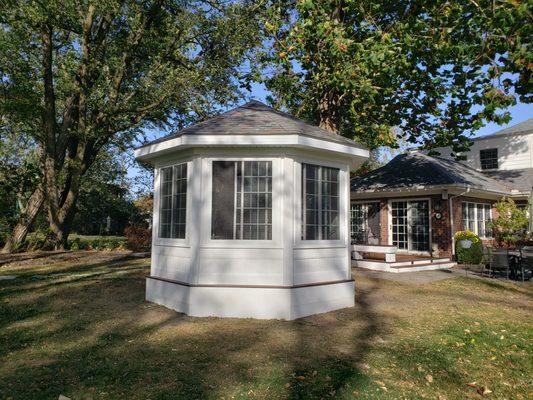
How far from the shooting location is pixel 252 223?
23.6 feet

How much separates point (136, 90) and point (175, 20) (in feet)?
11.6

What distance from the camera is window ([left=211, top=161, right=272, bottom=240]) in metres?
7.16

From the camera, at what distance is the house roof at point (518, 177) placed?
18069 millimetres

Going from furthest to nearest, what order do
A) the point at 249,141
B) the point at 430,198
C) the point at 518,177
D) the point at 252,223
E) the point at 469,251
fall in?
the point at 518,177 < the point at 430,198 < the point at 469,251 < the point at 252,223 < the point at 249,141

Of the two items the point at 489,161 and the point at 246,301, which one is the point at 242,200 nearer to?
the point at 246,301

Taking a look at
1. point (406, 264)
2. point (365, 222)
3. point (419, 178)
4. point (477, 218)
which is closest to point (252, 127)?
point (406, 264)

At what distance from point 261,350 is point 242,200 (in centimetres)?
279

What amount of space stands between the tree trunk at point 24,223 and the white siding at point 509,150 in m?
21.3

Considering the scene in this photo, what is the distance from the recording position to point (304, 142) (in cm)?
695

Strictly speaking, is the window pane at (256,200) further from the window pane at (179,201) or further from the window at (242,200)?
the window pane at (179,201)

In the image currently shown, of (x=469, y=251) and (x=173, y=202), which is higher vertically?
(x=173, y=202)

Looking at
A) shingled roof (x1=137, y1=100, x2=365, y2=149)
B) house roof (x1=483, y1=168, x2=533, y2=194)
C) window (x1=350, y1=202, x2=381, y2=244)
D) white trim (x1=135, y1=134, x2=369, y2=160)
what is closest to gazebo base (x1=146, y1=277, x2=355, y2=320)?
white trim (x1=135, y1=134, x2=369, y2=160)

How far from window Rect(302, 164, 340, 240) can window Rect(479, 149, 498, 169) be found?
17547 millimetres

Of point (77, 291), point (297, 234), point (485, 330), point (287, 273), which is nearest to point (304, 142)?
point (297, 234)
